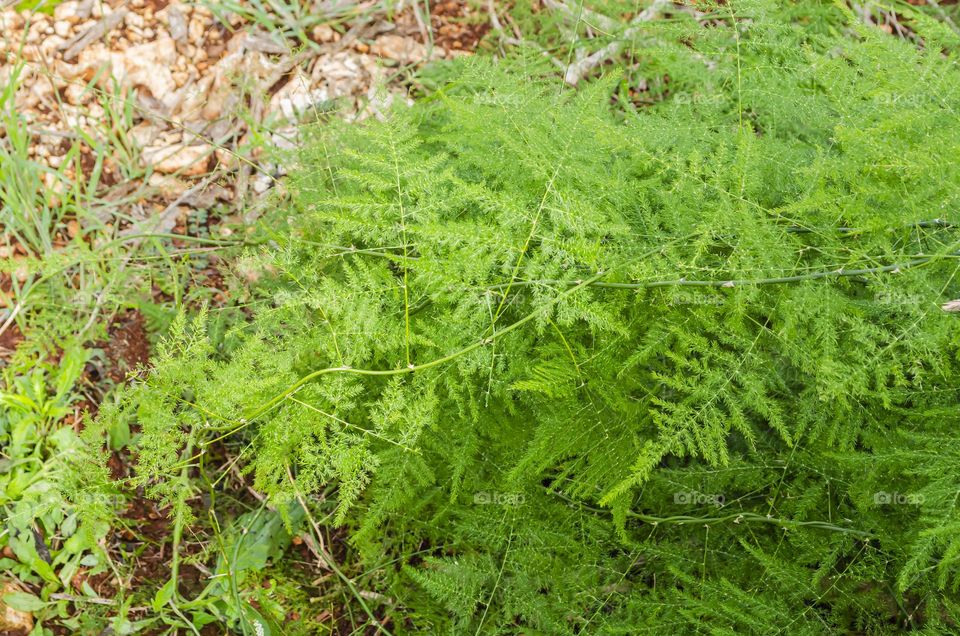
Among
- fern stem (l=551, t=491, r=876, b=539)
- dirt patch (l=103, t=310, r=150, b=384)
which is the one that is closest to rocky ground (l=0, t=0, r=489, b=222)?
dirt patch (l=103, t=310, r=150, b=384)

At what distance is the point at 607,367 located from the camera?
1800 millimetres

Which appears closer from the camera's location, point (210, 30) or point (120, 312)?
point (120, 312)

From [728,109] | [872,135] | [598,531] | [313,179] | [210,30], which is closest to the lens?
[872,135]

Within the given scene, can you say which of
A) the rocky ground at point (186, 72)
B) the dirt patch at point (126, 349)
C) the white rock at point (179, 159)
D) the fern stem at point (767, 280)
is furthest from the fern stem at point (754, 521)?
the white rock at point (179, 159)

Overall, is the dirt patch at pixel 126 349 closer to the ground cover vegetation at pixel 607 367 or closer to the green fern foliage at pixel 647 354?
the ground cover vegetation at pixel 607 367

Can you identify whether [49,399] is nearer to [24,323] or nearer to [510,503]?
[24,323]

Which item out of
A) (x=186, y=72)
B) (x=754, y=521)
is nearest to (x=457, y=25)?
(x=186, y=72)

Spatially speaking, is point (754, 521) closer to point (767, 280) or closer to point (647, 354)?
point (647, 354)

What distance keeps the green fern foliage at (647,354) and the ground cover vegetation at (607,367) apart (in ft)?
0.03

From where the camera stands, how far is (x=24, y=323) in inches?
106

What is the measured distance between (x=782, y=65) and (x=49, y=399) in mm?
2890

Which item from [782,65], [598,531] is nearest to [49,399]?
[598,531]

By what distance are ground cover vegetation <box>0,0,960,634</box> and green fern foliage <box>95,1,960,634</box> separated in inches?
0.4

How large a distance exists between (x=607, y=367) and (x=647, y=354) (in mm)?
126
